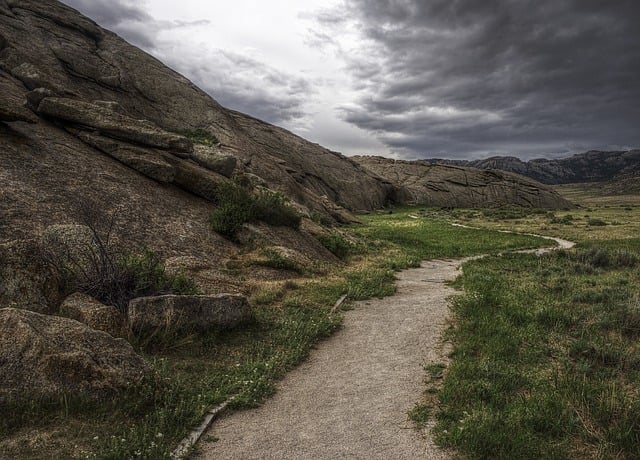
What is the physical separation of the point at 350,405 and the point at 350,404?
1.7 inches

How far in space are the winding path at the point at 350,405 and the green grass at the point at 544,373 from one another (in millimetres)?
680

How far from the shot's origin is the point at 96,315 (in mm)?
9086

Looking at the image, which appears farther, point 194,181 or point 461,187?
point 461,187

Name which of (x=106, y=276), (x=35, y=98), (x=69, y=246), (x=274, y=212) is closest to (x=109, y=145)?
(x=35, y=98)

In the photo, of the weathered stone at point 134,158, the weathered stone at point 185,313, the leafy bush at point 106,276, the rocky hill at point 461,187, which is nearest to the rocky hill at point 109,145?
the weathered stone at point 134,158

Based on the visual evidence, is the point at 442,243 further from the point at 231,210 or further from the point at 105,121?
the point at 105,121

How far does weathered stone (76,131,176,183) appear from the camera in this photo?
21.1 metres

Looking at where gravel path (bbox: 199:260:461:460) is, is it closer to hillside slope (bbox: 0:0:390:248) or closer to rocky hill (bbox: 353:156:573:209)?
hillside slope (bbox: 0:0:390:248)

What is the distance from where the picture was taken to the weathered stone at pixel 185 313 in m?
9.49

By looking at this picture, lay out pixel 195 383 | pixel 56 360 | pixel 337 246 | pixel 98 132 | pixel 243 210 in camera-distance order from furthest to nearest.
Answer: pixel 337 246 < pixel 98 132 < pixel 243 210 < pixel 195 383 < pixel 56 360

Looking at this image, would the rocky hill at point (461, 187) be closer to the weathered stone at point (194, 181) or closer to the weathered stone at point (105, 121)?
the weathered stone at point (194, 181)

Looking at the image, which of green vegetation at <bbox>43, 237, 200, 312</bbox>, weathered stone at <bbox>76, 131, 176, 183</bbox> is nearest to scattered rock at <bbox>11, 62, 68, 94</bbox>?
weathered stone at <bbox>76, 131, 176, 183</bbox>

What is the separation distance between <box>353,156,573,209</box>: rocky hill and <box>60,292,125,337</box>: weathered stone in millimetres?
78437

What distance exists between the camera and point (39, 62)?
3159 centimetres
